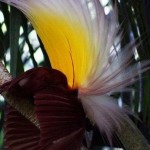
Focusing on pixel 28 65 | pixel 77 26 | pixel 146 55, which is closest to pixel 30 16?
pixel 77 26

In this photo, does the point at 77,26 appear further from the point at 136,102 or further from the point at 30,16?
the point at 136,102

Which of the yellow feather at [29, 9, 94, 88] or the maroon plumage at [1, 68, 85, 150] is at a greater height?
the yellow feather at [29, 9, 94, 88]

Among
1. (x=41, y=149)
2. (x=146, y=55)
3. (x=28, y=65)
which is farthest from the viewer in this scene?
(x=28, y=65)

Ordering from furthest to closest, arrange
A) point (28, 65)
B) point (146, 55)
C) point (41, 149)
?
point (28, 65)
point (146, 55)
point (41, 149)

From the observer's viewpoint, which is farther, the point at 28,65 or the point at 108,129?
the point at 28,65

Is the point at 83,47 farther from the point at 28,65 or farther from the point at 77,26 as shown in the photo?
the point at 28,65

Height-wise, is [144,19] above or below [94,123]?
above

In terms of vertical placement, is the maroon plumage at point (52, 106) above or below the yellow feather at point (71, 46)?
below
